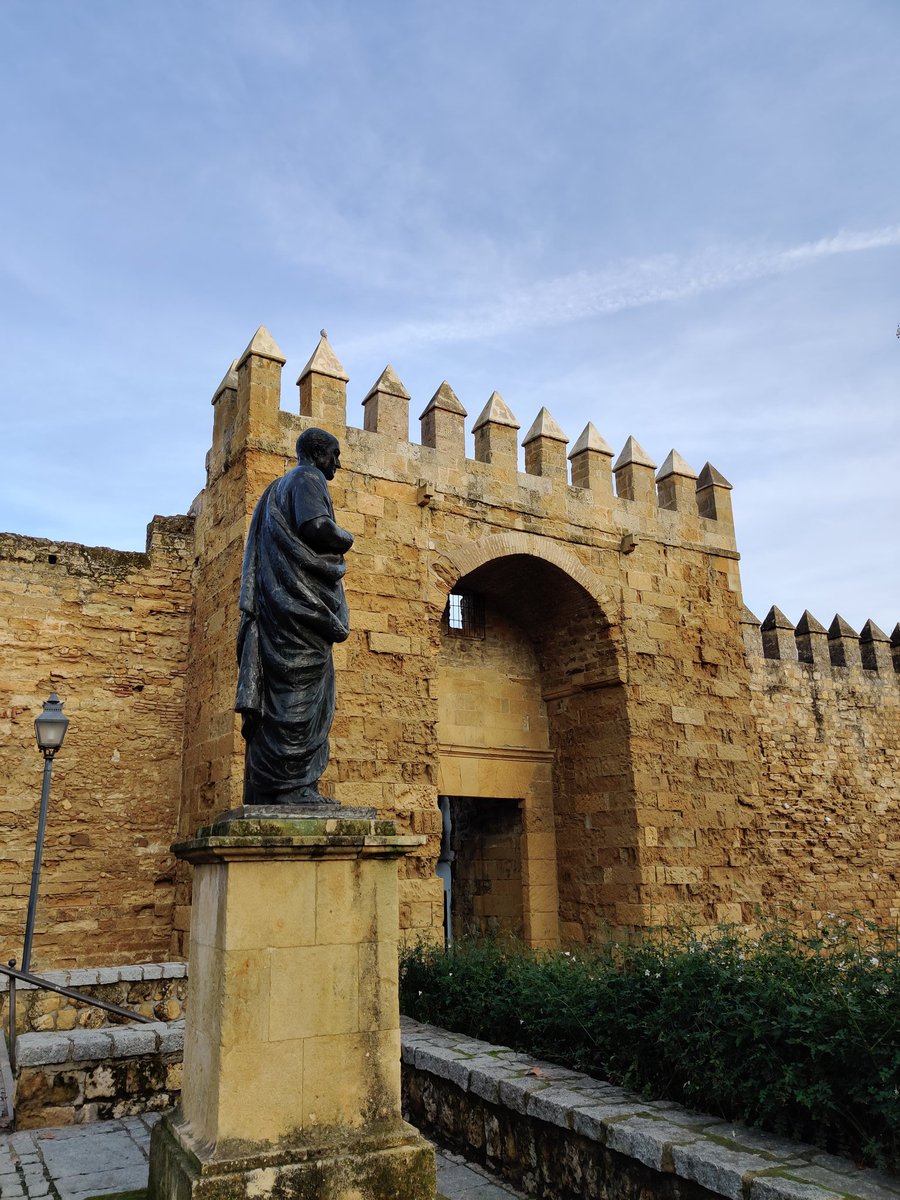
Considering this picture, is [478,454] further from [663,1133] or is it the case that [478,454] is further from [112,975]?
[663,1133]

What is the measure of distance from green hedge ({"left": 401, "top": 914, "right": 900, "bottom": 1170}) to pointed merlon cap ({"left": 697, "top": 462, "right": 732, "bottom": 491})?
8467mm

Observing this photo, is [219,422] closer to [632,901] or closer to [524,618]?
[524,618]

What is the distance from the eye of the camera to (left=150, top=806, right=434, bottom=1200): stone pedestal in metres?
3.25

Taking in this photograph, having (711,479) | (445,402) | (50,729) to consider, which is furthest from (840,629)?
(50,729)

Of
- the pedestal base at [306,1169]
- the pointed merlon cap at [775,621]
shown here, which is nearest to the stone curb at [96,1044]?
the pedestal base at [306,1169]

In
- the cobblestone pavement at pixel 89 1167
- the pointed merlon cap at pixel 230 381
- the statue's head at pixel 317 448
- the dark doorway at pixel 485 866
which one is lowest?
the cobblestone pavement at pixel 89 1167

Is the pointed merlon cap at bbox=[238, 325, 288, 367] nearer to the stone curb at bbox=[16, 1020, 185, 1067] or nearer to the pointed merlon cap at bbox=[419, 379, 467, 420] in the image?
the pointed merlon cap at bbox=[419, 379, 467, 420]

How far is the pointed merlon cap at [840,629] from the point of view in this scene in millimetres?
16234

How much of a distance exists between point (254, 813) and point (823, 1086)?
7.64 feet

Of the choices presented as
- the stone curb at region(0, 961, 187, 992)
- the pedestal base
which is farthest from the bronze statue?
the stone curb at region(0, 961, 187, 992)

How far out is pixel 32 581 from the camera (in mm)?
9750

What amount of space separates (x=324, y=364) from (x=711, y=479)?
588 centimetres

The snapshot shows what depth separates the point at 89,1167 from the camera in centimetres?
438

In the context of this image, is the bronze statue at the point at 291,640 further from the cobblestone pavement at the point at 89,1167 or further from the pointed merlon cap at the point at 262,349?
the pointed merlon cap at the point at 262,349
